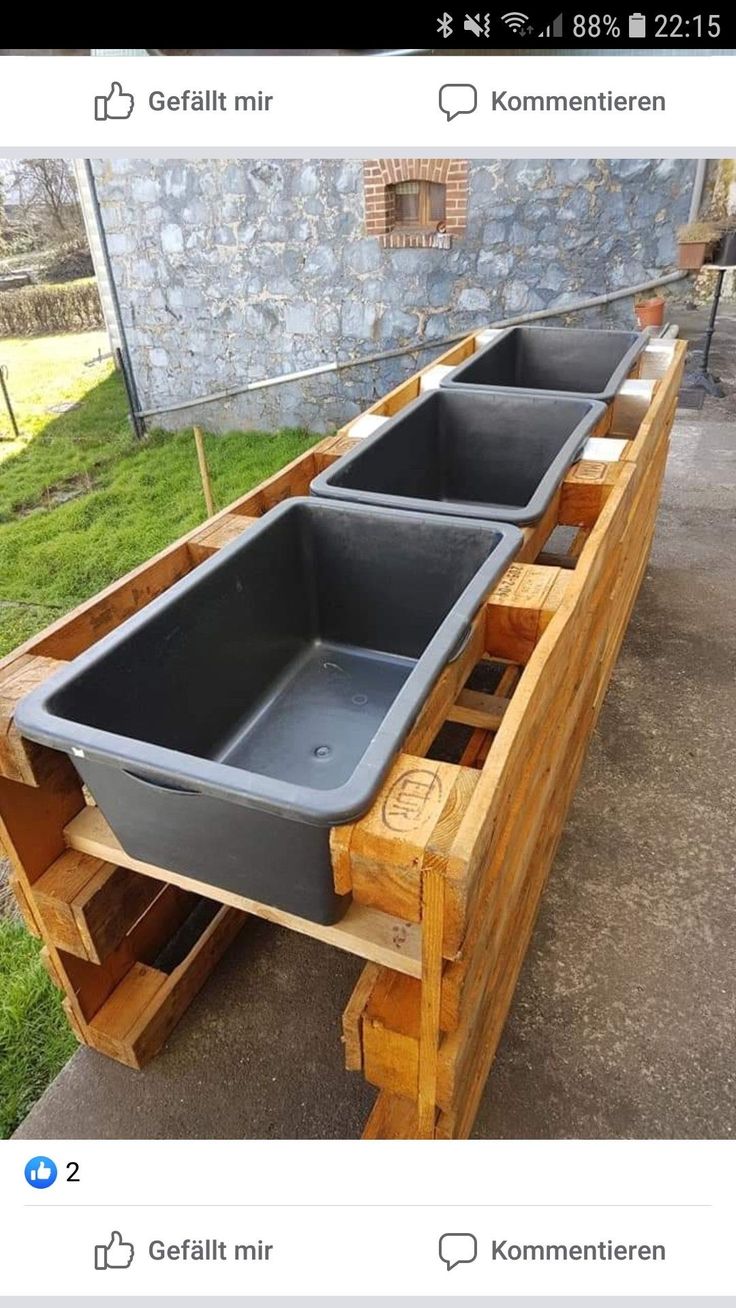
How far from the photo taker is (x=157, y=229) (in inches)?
283

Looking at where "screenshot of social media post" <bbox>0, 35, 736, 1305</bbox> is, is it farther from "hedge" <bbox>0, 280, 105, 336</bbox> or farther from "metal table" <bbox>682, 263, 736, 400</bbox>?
"hedge" <bbox>0, 280, 105, 336</bbox>

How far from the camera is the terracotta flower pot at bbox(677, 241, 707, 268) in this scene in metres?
5.41

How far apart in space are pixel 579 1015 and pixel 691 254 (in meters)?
5.38

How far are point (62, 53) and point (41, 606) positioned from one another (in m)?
3.83

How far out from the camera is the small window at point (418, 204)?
6199 millimetres

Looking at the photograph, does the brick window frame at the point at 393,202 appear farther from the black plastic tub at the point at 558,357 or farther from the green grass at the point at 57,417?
the green grass at the point at 57,417

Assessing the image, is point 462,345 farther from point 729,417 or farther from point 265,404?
point 265,404

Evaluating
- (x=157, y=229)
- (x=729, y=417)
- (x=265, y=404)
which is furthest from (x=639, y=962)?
(x=157, y=229)

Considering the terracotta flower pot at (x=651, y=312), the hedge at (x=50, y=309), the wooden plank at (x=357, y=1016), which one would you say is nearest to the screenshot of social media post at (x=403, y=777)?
the wooden plank at (x=357, y=1016)

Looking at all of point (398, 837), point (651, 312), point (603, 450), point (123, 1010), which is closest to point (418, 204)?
point (651, 312)

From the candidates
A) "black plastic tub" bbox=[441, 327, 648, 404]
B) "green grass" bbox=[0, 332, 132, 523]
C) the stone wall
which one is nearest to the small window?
the stone wall

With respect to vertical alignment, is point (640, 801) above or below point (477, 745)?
below

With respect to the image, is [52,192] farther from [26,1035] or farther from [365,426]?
[26,1035]

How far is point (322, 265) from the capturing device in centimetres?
673
